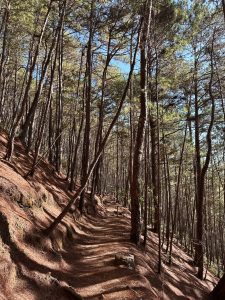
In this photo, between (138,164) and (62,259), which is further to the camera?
(138,164)

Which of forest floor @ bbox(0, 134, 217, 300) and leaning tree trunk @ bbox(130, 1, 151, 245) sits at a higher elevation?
leaning tree trunk @ bbox(130, 1, 151, 245)

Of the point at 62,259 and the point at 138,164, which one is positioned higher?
the point at 138,164

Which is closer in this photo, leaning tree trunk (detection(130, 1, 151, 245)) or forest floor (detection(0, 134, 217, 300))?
forest floor (detection(0, 134, 217, 300))

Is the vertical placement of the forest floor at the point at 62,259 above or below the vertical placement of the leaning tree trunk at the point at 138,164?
below

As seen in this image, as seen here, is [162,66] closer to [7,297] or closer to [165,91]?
[165,91]

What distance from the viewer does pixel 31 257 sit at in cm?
670

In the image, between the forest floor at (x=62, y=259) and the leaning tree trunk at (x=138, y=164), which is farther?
the leaning tree trunk at (x=138, y=164)

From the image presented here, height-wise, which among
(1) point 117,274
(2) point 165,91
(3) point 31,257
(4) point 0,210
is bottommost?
(1) point 117,274

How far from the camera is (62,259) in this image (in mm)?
7879

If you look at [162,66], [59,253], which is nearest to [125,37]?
[162,66]

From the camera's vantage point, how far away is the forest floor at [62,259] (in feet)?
20.0

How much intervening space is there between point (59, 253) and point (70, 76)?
12623 mm

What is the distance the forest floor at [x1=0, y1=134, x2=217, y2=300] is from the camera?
6098mm

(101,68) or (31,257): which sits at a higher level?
(101,68)
